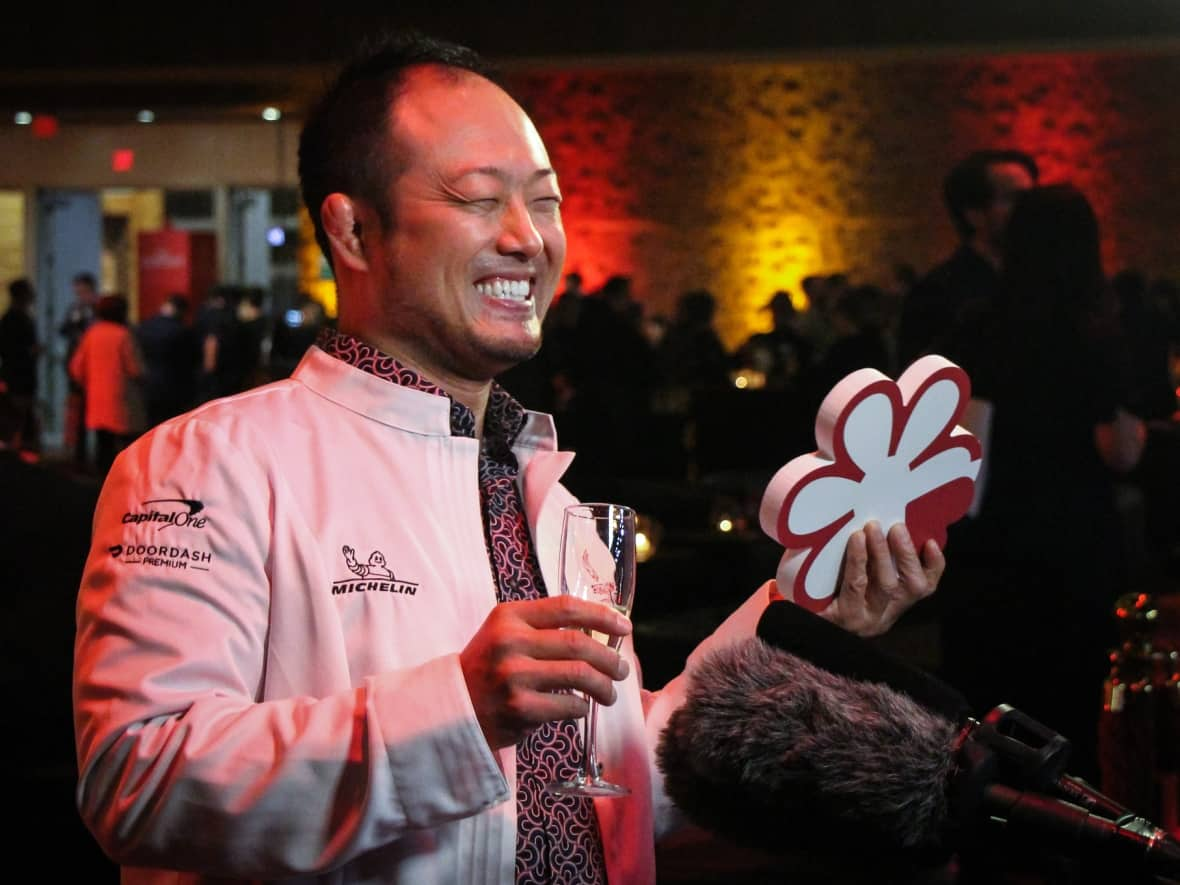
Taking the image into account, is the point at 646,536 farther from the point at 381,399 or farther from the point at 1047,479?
the point at 381,399

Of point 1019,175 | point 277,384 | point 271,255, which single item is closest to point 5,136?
point 271,255

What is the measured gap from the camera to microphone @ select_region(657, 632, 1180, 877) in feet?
2.93

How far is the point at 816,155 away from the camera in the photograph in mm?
12758

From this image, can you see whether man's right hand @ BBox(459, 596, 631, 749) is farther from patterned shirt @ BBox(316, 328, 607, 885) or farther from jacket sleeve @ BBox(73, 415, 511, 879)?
patterned shirt @ BBox(316, 328, 607, 885)

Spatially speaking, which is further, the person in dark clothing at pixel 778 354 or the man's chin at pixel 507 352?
the person in dark clothing at pixel 778 354

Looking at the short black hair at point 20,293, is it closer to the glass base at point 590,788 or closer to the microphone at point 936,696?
the glass base at point 590,788

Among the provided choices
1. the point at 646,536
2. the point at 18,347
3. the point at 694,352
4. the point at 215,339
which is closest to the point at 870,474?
the point at 646,536

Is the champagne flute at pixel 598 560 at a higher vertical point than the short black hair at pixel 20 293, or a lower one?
lower

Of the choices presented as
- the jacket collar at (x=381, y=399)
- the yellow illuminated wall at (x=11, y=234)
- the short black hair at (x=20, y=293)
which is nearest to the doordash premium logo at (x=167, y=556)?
the jacket collar at (x=381, y=399)

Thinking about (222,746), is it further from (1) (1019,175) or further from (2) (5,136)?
(2) (5,136)

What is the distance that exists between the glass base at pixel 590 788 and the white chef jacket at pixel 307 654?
2.1 inches

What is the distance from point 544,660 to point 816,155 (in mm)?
12100

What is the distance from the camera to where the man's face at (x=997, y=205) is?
3664 millimetres

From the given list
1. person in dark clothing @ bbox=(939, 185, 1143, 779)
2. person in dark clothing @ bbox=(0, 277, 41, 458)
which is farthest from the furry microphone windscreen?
person in dark clothing @ bbox=(0, 277, 41, 458)
